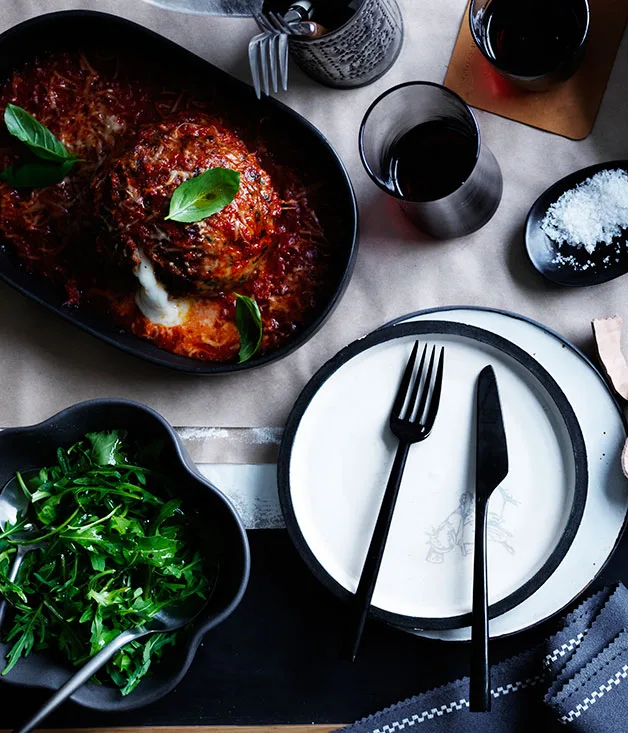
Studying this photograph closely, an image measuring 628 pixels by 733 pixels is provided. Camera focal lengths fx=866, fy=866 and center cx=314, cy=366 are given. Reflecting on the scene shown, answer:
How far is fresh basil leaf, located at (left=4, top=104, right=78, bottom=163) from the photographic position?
5.07ft

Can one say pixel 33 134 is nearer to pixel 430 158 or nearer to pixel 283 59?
pixel 283 59

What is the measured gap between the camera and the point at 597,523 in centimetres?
156

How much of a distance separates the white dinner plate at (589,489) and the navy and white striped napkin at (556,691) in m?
0.07

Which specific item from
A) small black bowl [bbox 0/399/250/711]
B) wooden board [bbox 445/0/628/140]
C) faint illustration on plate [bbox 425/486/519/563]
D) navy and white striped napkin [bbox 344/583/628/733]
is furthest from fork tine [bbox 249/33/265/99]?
navy and white striped napkin [bbox 344/583/628/733]

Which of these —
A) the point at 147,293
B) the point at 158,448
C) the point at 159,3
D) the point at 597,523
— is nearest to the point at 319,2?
the point at 159,3

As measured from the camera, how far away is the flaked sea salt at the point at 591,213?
62.4 inches

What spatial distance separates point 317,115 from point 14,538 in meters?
0.99

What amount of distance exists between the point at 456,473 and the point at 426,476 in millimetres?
55

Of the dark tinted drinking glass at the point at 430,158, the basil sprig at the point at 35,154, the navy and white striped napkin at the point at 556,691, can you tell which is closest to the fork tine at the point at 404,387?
the dark tinted drinking glass at the point at 430,158

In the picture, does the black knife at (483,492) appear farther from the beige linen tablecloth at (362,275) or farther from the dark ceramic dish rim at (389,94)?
the dark ceramic dish rim at (389,94)

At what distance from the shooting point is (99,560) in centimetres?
151

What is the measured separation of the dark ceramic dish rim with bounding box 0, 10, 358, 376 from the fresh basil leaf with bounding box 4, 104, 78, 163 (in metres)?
0.18

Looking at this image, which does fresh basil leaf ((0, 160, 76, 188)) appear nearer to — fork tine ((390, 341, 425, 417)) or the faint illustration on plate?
fork tine ((390, 341, 425, 417))

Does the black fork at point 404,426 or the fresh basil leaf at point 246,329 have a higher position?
the fresh basil leaf at point 246,329
